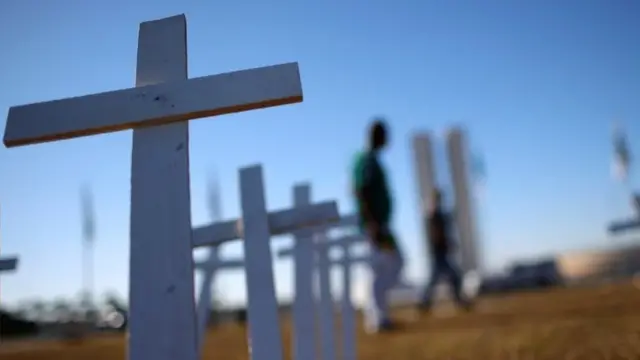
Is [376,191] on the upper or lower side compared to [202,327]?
upper

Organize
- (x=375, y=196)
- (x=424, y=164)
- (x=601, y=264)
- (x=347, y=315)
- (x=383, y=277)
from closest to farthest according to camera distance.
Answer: (x=347, y=315) < (x=375, y=196) < (x=383, y=277) < (x=601, y=264) < (x=424, y=164)

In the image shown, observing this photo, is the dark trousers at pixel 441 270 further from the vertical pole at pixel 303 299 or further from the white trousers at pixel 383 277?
the vertical pole at pixel 303 299

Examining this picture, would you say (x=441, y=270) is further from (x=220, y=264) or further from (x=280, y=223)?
(x=280, y=223)

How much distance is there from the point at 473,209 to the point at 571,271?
7.03m

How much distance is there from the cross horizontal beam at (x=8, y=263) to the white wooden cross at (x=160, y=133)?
652 millimetres

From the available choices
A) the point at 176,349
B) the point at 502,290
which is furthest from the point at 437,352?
the point at 502,290

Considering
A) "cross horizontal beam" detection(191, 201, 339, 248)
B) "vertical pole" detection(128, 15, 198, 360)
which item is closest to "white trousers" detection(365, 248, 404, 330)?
"cross horizontal beam" detection(191, 201, 339, 248)

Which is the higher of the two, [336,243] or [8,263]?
[336,243]

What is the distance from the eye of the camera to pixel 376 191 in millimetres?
6098

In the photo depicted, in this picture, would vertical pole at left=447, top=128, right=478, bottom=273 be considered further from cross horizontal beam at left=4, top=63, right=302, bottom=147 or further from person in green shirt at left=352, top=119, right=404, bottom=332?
cross horizontal beam at left=4, top=63, right=302, bottom=147

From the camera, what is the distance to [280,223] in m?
1.91

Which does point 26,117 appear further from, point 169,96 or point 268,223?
point 268,223

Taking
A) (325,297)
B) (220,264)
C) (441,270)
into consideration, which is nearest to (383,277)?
(220,264)

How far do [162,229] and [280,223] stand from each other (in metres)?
0.64
